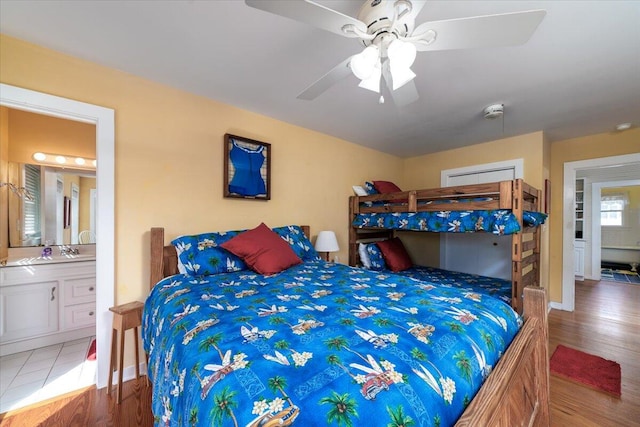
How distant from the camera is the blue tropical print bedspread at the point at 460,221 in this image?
209 centimetres

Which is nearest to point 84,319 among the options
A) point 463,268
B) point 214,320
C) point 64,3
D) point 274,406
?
point 214,320

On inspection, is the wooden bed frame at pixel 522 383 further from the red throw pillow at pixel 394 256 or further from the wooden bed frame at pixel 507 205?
the red throw pillow at pixel 394 256

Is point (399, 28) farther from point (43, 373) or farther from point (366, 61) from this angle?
point (43, 373)

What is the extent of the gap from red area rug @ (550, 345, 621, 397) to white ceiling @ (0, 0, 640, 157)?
2.32m

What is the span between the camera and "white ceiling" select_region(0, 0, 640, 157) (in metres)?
1.36

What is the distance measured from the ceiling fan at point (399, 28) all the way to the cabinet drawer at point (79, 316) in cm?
325

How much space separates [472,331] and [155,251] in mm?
2152

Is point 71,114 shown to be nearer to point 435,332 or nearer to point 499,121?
point 435,332

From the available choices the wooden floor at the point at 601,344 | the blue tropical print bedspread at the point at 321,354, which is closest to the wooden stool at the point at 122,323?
the blue tropical print bedspread at the point at 321,354

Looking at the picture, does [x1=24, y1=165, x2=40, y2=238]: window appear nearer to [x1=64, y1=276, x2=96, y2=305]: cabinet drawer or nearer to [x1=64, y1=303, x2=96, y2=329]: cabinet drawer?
[x1=64, y1=276, x2=96, y2=305]: cabinet drawer

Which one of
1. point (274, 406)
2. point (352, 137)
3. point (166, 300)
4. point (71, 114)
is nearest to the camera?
point (274, 406)

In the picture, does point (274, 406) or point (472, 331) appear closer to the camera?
point (274, 406)

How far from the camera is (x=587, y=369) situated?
2.08 meters

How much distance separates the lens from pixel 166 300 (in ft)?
4.72
